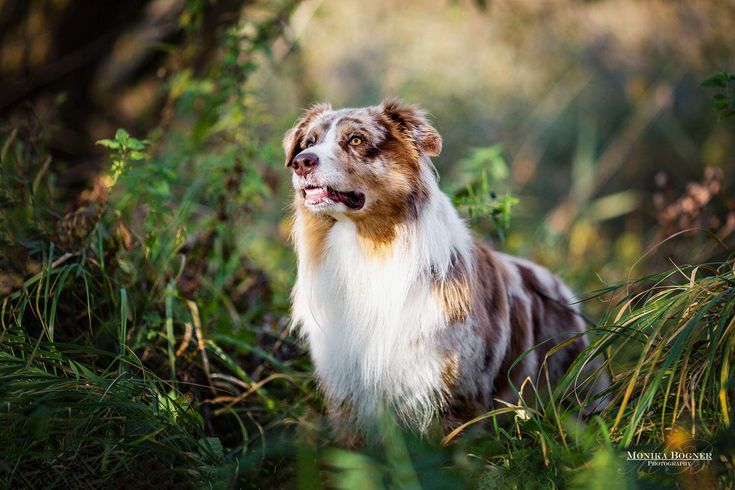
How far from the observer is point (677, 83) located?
9172 millimetres

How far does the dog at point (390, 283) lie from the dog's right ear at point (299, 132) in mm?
69

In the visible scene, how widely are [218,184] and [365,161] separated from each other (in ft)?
5.52

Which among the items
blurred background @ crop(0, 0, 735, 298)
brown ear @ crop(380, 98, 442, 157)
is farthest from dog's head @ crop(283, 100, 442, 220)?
blurred background @ crop(0, 0, 735, 298)

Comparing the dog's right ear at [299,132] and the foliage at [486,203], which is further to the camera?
the foliage at [486,203]

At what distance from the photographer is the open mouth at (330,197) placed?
312 cm

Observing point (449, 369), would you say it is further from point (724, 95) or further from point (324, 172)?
point (724, 95)

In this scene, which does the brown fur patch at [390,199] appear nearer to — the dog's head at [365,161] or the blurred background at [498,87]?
the dog's head at [365,161]

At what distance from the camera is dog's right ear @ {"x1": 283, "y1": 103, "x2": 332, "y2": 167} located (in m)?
3.55

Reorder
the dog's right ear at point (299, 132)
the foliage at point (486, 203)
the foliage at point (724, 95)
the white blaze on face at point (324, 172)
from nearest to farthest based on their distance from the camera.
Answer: the foliage at point (724, 95) < the white blaze on face at point (324, 172) < the dog's right ear at point (299, 132) < the foliage at point (486, 203)

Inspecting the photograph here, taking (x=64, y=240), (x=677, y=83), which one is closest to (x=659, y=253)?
(x=677, y=83)

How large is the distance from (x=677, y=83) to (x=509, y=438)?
7.84 m

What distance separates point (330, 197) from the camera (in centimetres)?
313


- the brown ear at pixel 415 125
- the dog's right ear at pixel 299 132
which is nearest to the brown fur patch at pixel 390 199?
the brown ear at pixel 415 125

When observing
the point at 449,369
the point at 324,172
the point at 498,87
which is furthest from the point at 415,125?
the point at 498,87
